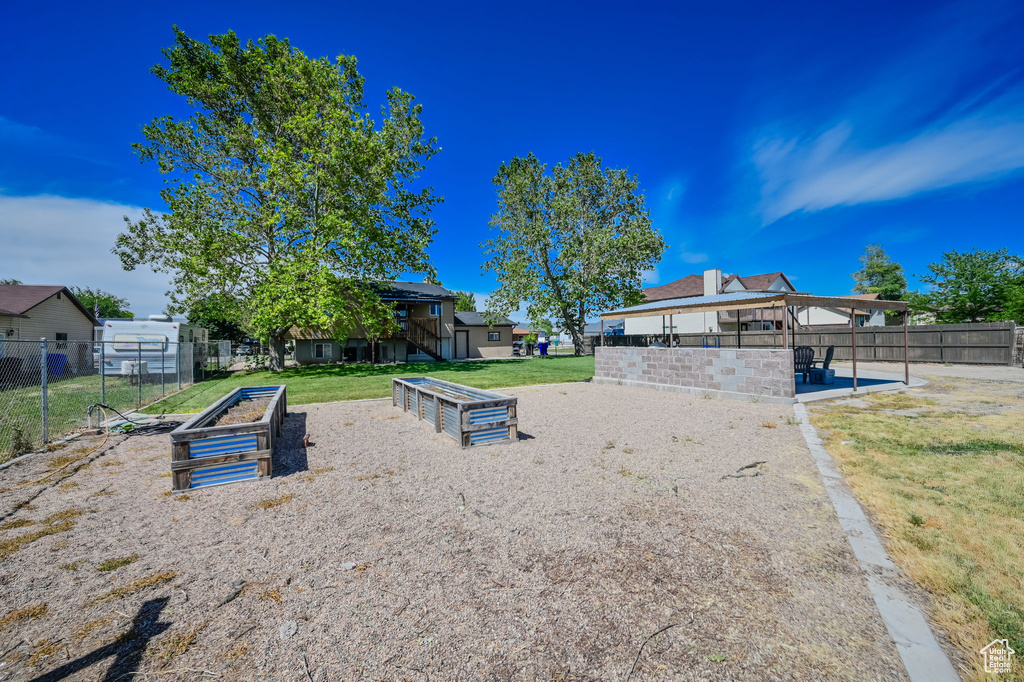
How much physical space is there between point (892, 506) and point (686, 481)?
1.82 metres

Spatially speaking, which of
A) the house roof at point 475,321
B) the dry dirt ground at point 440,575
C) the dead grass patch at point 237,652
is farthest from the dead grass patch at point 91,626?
the house roof at point 475,321

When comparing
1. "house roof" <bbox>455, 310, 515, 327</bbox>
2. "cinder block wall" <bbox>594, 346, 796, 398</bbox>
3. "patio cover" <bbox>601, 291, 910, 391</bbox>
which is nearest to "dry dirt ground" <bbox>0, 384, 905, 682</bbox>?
"cinder block wall" <bbox>594, 346, 796, 398</bbox>

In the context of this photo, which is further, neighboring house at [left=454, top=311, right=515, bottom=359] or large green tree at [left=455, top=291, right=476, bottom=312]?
large green tree at [left=455, top=291, right=476, bottom=312]

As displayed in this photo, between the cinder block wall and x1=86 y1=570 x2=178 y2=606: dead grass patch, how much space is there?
11008 mm

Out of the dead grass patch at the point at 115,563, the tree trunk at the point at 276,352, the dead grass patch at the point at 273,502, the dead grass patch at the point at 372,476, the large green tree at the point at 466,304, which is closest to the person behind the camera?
the dead grass patch at the point at 115,563

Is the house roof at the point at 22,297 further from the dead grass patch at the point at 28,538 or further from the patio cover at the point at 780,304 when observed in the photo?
the patio cover at the point at 780,304

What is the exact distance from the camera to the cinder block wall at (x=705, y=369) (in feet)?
31.8

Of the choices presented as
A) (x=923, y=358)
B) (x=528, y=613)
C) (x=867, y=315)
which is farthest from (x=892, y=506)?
(x=867, y=315)

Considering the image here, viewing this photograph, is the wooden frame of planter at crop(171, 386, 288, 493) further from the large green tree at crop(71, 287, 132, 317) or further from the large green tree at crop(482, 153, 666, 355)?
the large green tree at crop(71, 287, 132, 317)

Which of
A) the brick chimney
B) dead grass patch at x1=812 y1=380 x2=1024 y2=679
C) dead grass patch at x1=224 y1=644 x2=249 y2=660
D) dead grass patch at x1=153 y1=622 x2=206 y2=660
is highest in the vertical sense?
the brick chimney

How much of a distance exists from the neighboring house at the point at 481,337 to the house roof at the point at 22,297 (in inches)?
918

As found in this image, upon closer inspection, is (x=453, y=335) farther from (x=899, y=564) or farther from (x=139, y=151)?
(x=899, y=564)

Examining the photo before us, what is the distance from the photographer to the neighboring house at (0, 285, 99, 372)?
20.1m

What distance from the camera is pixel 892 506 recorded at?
3.83m
